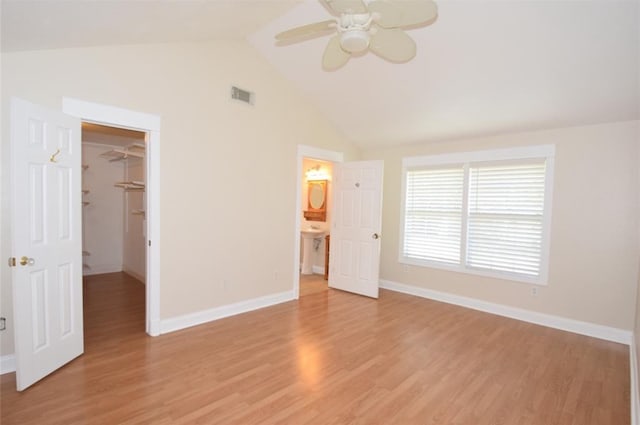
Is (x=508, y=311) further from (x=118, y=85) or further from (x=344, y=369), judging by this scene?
(x=118, y=85)

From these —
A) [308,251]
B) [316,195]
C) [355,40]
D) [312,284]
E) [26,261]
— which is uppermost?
[355,40]

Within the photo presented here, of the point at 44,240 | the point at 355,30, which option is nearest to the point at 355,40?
the point at 355,30

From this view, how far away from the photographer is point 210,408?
2.26m

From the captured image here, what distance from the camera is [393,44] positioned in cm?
220

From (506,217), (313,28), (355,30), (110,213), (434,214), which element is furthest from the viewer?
(110,213)

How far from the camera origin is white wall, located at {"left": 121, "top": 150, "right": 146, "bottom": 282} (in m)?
5.83

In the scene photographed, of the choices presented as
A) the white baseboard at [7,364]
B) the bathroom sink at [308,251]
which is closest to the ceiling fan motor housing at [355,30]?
the white baseboard at [7,364]

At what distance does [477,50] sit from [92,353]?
4.73m

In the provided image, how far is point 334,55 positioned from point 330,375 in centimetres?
264

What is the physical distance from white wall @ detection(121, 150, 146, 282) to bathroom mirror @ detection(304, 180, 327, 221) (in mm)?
3130

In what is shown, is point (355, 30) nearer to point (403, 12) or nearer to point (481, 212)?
point (403, 12)

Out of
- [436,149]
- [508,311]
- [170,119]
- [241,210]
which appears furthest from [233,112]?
[508,311]

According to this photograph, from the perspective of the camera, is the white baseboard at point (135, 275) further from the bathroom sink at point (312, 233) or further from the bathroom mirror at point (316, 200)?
the bathroom mirror at point (316, 200)

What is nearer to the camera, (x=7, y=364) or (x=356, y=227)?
(x=7, y=364)
